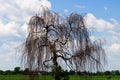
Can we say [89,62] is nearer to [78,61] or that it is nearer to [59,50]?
[78,61]

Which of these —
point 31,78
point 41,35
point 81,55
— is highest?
point 41,35

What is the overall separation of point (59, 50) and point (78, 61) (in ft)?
3.40

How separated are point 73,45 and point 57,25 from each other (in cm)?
124

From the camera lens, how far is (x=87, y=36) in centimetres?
1656

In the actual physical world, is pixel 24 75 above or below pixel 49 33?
below

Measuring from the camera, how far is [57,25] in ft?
54.6

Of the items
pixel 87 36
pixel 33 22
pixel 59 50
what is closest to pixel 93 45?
pixel 87 36

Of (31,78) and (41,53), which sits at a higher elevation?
(41,53)

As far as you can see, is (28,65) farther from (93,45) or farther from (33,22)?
(93,45)

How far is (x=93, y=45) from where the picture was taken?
54.4 feet

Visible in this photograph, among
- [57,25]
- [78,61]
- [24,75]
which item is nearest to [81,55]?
[78,61]

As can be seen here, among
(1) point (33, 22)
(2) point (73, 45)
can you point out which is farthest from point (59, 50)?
(1) point (33, 22)

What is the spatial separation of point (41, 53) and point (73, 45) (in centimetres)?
156

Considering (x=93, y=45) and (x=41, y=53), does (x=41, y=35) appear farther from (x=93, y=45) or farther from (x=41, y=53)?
(x=93, y=45)
